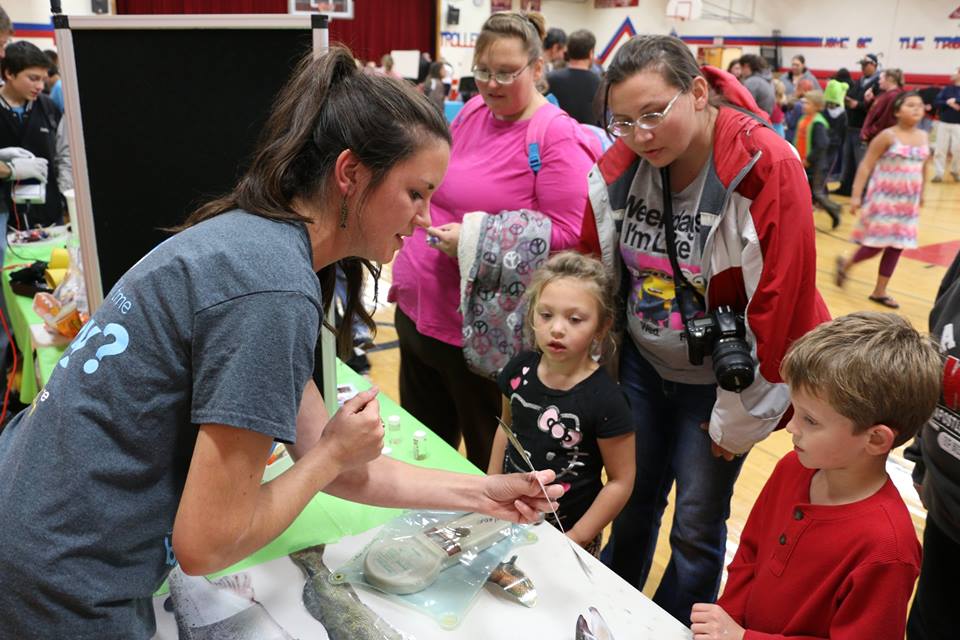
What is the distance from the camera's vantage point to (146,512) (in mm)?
909

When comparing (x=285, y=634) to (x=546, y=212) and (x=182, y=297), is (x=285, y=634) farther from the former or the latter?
(x=546, y=212)

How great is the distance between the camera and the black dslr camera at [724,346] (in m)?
1.52

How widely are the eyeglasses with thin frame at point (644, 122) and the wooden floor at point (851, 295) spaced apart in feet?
Result: 4.73

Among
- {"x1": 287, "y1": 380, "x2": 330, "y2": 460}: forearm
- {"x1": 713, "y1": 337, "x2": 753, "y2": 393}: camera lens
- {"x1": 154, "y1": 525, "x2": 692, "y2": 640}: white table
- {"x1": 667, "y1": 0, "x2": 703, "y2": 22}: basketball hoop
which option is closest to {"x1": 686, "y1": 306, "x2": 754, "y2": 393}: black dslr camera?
{"x1": 713, "y1": 337, "x2": 753, "y2": 393}: camera lens

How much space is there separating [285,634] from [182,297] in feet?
1.87

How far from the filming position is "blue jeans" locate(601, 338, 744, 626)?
177 cm

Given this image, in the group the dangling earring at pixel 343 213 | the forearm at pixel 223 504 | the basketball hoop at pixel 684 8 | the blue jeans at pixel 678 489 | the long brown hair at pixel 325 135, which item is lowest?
the blue jeans at pixel 678 489

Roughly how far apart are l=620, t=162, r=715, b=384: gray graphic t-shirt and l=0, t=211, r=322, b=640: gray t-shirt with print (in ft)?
3.29

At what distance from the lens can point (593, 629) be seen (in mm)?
1112

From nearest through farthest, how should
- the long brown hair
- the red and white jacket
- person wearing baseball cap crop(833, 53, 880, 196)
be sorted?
the long brown hair < the red and white jacket < person wearing baseball cap crop(833, 53, 880, 196)

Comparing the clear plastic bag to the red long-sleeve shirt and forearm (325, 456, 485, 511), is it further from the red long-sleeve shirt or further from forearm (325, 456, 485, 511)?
the red long-sleeve shirt

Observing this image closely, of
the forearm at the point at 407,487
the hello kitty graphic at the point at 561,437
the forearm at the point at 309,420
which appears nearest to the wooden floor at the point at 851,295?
the hello kitty graphic at the point at 561,437

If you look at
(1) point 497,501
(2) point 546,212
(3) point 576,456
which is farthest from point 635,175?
(1) point 497,501

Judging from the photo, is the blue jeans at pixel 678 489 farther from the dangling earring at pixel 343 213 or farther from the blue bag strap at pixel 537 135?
the dangling earring at pixel 343 213
